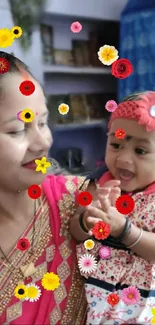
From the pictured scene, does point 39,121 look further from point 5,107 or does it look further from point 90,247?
point 90,247

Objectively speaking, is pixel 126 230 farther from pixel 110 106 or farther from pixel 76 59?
pixel 76 59

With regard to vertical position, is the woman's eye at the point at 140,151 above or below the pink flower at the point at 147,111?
below

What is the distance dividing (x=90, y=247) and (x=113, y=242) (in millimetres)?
37

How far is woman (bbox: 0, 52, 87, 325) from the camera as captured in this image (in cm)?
61

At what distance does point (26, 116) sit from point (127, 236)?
214 millimetres

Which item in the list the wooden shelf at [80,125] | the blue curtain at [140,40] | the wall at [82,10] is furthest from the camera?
the blue curtain at [140,40]

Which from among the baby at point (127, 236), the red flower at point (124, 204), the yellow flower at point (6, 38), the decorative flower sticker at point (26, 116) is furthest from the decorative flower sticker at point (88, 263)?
the yellow flower at point (6, 38)

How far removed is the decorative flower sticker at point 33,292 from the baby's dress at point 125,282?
76 millimetres

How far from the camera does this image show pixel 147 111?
23.3 inches

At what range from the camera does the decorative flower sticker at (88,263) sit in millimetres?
647

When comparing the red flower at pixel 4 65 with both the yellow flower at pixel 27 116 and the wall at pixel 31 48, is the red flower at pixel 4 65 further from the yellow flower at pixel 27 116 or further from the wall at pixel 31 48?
the wall at pixel 31 48

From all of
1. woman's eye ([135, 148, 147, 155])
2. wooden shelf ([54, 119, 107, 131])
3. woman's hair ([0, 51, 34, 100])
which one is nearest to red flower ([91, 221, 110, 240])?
woman's eye ([135, 148, 147, 155])

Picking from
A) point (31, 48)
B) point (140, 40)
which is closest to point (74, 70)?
point (31, 48)

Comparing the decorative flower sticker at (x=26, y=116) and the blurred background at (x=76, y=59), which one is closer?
the decorative flower sticker at (x=26, y=116)
